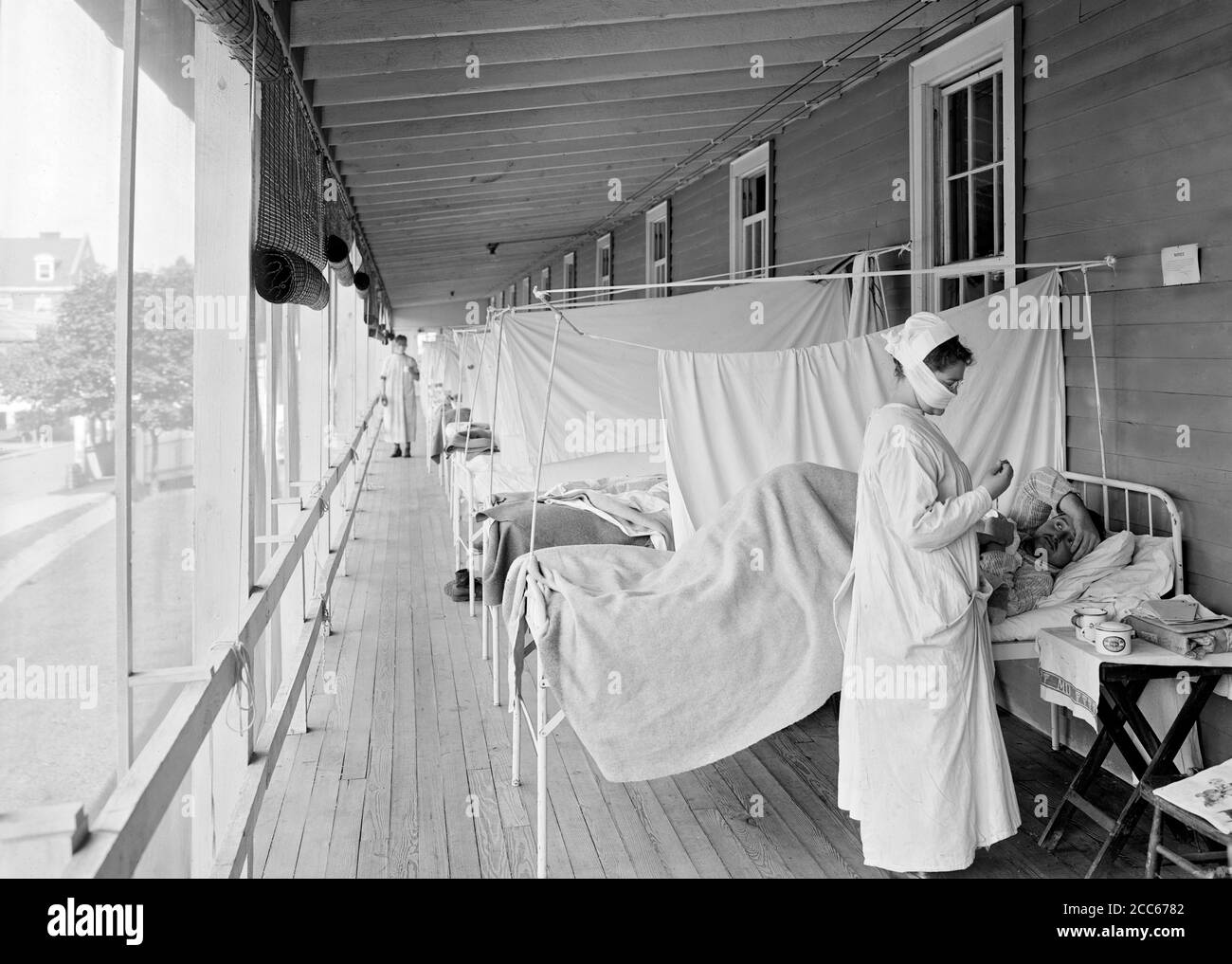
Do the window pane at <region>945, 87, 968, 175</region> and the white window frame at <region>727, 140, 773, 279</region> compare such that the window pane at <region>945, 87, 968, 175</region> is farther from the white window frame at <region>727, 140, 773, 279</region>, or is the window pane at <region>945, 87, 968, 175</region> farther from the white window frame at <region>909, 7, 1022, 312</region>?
the white window frame at <region>727, 140, 773, 279</region>

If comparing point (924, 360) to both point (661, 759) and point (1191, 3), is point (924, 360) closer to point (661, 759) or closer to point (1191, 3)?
point (661, 759)

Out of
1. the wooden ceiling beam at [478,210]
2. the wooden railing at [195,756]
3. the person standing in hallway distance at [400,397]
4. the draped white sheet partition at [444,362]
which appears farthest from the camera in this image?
the person standing in hallway distance at [400,397]

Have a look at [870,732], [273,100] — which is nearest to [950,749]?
[870,732]

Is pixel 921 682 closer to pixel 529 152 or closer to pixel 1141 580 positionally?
pixel 1141 580

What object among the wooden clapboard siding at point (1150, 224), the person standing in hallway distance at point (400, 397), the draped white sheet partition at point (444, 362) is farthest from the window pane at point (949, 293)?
the person standing in hallway distance at point (400, 397)

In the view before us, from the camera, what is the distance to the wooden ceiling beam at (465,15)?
13.4 feet

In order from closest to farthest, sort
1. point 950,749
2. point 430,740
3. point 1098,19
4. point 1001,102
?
point 950,749 < point 1098,19 < point 430,740 < point 1001,102

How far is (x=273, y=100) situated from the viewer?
11.0 ft

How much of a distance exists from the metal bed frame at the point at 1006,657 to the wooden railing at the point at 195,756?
0.77m

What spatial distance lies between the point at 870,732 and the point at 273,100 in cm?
272

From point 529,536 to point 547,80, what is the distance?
2.28 m

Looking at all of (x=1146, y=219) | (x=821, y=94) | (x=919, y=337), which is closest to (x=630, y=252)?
(x=821, y=94)

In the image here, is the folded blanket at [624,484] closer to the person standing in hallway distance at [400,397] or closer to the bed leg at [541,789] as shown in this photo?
the bed leg at [541,789]

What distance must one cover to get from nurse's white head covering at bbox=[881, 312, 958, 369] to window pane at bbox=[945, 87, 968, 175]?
240 centimetres
